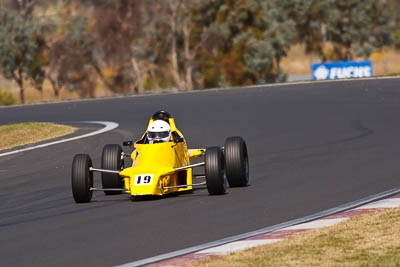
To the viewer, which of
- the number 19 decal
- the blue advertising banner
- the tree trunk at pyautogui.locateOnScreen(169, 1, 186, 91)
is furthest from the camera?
the tree trunk at pyautogui.locateOnScreen(169, 1, 186, 91)

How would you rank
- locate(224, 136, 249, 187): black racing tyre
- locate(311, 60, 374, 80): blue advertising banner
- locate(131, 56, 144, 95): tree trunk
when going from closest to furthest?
locate(224, 136, 249, 187): black racing tyre, locate(311, 60, 374, 80): blue advertising banner, locate(131, 56, 144, 95): tree trunk

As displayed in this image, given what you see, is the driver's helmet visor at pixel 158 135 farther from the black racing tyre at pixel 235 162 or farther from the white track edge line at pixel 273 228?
the white track edge line at pixel 273 228

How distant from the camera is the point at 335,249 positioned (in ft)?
24.3

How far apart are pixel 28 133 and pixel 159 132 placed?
11.0 m

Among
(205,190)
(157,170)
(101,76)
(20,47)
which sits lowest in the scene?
(101,76)

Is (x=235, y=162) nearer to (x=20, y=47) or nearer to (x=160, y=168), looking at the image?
(x=160, y=168)

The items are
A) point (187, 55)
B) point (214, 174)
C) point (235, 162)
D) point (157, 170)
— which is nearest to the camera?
point (157, 170)

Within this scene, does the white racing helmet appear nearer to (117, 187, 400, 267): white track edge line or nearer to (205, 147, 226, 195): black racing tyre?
(205, 147, 226, 195): black racing tyre

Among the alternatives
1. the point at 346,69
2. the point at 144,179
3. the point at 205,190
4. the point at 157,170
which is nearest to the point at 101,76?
the point at 346,69

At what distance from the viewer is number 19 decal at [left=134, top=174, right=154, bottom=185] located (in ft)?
35.4

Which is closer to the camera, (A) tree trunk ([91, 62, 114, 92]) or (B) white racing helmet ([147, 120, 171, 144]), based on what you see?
(B) white racing helmet ([147, 120, 171, 144])

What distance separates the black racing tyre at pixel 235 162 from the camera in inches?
462

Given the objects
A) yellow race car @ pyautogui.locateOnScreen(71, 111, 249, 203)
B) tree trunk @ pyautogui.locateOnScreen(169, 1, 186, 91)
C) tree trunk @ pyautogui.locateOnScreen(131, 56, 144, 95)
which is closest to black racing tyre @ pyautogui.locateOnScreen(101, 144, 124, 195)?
yellow race car @ pyautogui.locateOnScreen(71, 111, 249, 203)

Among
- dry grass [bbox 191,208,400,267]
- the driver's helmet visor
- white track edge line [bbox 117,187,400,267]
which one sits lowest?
white track edge line [bbox 117,187,400,267]
